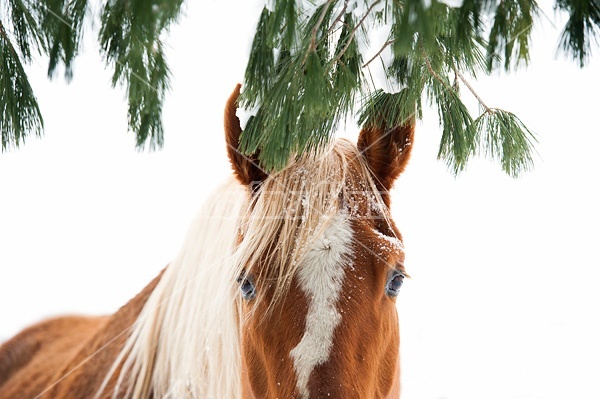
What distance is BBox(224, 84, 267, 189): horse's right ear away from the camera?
72.6 inches

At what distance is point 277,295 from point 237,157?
543 mm

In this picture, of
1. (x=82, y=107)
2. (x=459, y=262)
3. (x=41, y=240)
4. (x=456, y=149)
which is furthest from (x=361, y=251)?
(x=82, y=107)

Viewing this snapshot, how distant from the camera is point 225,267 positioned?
1945 mm

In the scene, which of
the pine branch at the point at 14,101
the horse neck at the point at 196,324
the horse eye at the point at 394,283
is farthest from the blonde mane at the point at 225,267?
the pine branch at the point at 14,101

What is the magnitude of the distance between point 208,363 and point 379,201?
88 centimetres

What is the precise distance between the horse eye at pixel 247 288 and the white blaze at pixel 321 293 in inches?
8.6

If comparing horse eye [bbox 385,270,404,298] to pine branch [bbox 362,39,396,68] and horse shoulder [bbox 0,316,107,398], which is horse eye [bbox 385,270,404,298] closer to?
pine branch [bbox 362,39,396,68]

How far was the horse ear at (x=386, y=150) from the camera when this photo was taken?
77.6 inches

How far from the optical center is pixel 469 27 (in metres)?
1.15

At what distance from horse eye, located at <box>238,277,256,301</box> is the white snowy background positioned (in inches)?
93.4

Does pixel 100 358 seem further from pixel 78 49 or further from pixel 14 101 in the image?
pixel 78 49

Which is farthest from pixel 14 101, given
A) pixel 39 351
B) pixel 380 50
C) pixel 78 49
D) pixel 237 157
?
pixel 39 351

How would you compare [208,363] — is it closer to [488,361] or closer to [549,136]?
[488,361]

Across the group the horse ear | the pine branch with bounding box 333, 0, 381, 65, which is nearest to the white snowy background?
the horse ear
